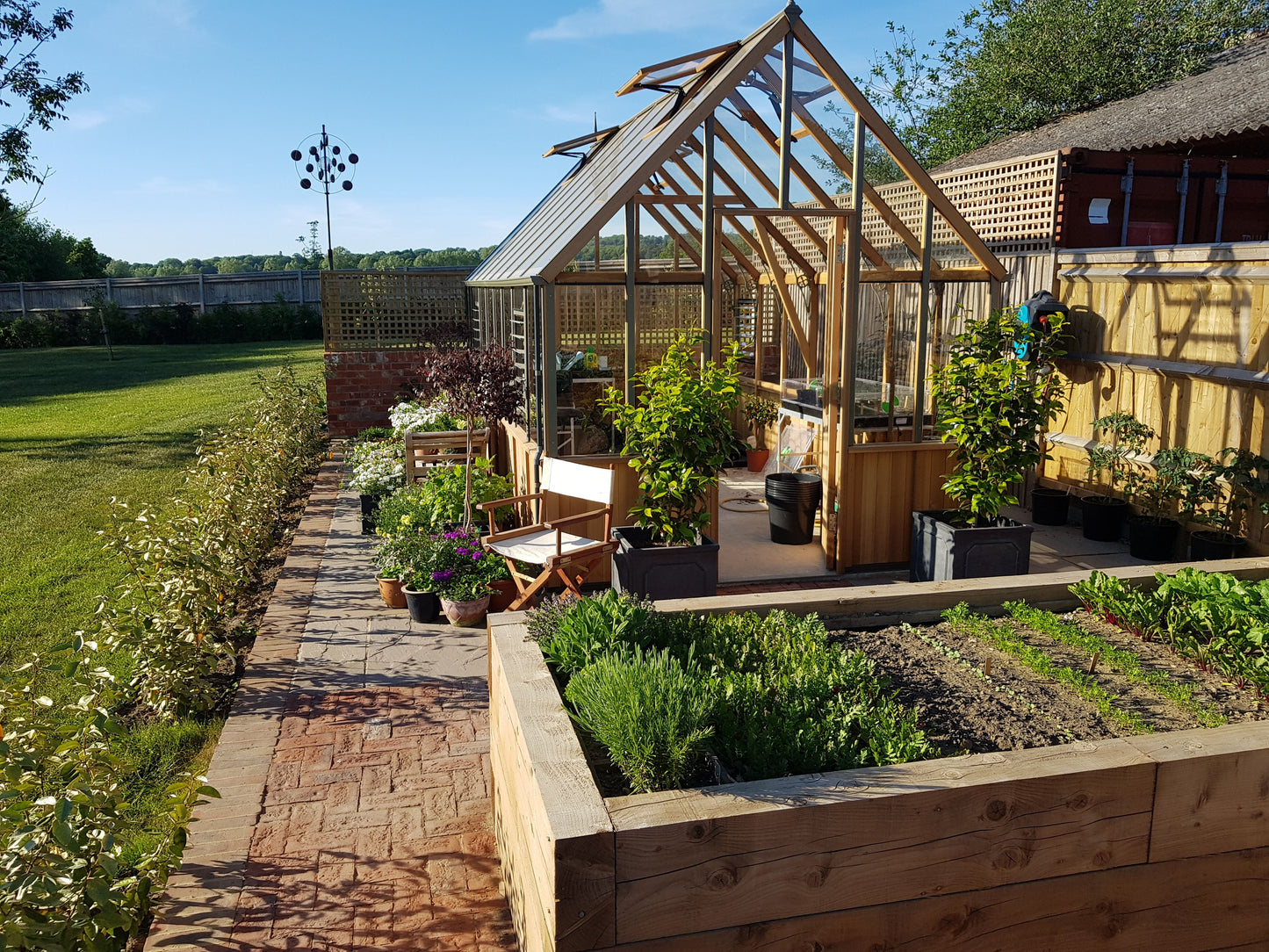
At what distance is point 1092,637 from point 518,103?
1495 cm

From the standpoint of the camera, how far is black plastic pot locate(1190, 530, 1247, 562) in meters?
6.95

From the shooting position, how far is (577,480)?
20.7 feet

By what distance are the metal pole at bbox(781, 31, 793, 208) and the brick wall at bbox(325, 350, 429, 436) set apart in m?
7.45

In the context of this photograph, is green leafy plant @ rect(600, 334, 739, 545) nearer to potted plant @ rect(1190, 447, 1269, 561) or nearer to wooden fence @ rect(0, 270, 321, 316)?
potted plant @ rect(1190, 447, 1269, 561)

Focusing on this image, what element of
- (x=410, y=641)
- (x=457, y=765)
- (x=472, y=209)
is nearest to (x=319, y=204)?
(x=472, y=209)

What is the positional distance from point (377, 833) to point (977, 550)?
434 cm

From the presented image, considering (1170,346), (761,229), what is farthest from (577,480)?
(1170,346)

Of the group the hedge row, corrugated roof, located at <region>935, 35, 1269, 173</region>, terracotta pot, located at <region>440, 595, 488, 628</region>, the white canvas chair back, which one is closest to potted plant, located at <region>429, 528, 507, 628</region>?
terracotta pot, located at <region>440, 595, 488, 628</region>

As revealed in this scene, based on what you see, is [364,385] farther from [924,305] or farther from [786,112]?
[924,305]

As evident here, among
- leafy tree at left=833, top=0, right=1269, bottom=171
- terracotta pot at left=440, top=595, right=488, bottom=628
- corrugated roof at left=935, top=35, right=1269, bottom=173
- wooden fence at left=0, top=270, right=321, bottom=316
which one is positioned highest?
leafy tree at left=833, top=0, right=1269, bottom=171

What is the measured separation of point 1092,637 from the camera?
3.96 metres

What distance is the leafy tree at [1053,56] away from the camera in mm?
21734

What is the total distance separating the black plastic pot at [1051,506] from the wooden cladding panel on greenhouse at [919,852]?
19.6ft

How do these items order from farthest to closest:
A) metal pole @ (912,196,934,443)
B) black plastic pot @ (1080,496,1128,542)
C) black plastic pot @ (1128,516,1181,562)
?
black plastic pot @ (1080,496,1128,542)
black plastic pot @ (1128,516,1181,562)
metal pole @ (912,196,934,443)
